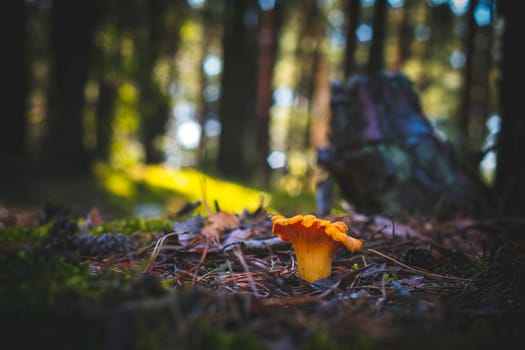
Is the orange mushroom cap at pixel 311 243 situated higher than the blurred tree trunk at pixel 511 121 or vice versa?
the blurred tree trunk at pixel 511 121

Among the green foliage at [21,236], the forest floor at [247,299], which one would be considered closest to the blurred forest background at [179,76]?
the forest floor at [247,299]

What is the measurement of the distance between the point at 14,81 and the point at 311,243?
282 inches

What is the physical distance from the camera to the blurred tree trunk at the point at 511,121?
2943 millimetres

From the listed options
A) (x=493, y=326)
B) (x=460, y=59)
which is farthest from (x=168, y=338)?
(x=460, y=59)

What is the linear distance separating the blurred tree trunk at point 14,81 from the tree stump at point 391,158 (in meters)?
5.85

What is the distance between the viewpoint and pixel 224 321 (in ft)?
3.30

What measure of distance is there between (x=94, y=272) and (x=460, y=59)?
2056 cm

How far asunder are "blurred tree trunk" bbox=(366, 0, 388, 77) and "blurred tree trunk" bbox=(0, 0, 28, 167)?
6.58 m

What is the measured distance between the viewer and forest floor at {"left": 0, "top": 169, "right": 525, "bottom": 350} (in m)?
0.88

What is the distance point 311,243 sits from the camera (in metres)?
1.49

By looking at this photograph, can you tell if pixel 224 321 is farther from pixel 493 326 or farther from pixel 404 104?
pixel 404 104

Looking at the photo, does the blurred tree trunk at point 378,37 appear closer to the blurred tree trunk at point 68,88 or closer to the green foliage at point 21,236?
the blurred tree trunk at point 68,88

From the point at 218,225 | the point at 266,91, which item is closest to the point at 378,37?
the point at 266,91

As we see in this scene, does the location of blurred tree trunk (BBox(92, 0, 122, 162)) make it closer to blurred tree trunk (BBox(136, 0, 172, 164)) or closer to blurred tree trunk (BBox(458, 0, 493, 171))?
blurred tree trunk (BBox(136, 0, 172, 164))
